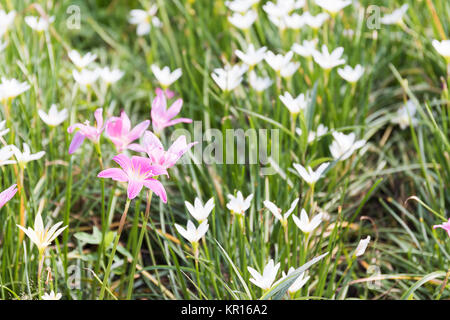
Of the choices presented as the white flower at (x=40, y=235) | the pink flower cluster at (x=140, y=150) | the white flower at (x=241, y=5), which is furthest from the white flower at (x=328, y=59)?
the white flower at (x=40, y=235)

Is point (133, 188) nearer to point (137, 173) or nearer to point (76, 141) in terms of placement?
point (137, 173)

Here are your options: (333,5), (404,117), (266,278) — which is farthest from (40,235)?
(404,117)

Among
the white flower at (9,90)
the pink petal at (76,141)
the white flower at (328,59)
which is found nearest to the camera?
the pink petal at (76,141)

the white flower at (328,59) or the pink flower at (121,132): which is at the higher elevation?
the white flower at (328,59)

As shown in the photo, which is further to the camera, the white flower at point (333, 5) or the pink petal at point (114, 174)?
the white flower at point (333, 5)

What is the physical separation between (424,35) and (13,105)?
3.71 ft

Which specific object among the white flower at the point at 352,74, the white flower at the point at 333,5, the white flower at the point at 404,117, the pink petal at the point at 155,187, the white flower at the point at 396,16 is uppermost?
the white flower at the point at 333,5

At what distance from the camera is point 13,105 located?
130cm

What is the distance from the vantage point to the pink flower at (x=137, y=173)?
0.77 metres

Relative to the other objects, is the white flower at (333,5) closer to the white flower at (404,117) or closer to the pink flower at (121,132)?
the white flower at (404,117)

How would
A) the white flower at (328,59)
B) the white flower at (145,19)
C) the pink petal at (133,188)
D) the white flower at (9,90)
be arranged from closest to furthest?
the pink petal at (133,188) < the white flower at (9,90) < the white flower at (328,59) < the white flower at (145,19)

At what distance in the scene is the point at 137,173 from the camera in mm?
804
